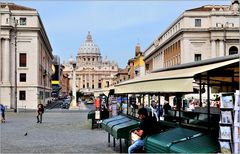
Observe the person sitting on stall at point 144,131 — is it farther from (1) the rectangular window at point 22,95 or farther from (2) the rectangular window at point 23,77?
(2) the rectangular window at point 23,77

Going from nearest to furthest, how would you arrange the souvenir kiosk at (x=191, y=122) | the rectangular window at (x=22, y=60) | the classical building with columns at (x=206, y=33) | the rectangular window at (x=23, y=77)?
the souvenir kiosk at (x=191, y=122)
the rectangular window at (x=23, y=77)
the rectangular window at (x=22, y=60)
the classical building with columns at (x=206, y=33)

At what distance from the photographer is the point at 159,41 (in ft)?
313

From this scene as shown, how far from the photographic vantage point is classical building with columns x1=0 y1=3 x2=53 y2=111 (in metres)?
67.3

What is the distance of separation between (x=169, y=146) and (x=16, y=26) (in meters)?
61.8

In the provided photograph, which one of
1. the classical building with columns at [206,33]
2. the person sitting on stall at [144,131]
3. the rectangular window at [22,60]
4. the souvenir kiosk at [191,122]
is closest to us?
the souvenir kiosk at [191,122]

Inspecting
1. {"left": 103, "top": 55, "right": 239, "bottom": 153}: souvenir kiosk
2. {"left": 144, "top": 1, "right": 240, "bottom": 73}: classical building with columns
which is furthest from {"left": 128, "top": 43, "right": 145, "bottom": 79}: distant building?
{"left": 103, "top": 55, "right": 239, "bottom": 153}: souvenir kiosk

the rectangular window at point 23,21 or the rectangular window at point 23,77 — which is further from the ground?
the rectangular window at point 23,21

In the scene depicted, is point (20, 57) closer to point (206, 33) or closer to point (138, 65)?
point (206, 33)

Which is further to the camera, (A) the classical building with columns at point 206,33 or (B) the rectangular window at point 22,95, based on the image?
(A) the classical building with columns at point 206,33

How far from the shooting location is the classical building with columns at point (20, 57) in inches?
2650

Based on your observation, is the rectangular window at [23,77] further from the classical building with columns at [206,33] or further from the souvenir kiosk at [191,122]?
the souvenir kiosk at [191,122]

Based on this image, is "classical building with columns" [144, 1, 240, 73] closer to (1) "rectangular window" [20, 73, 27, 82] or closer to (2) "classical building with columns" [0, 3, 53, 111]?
(2) "classical building with columns" [0, 3, 53, 111]

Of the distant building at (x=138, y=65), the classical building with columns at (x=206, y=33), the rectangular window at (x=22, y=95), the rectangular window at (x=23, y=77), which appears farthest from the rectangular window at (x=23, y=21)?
the distant building at (x=138, y=65)

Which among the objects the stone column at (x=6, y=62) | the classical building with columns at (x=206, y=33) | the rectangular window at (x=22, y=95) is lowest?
the rectangular window at (x=22, y=95)
